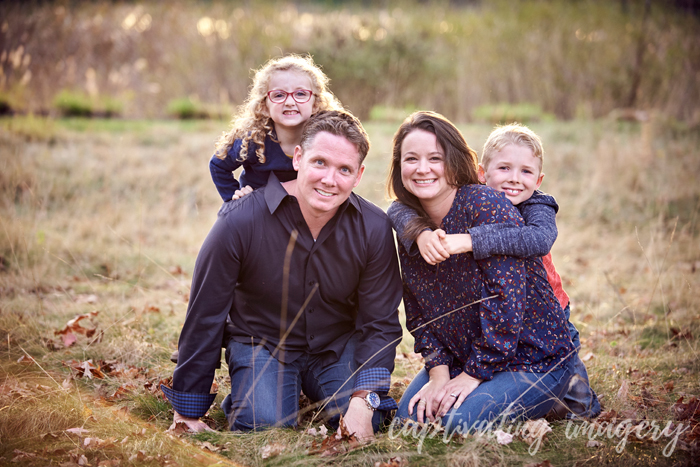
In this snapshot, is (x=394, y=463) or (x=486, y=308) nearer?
(x=394, y=463)

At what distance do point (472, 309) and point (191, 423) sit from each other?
1721 mm

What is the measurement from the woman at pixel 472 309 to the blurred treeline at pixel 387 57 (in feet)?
28.3

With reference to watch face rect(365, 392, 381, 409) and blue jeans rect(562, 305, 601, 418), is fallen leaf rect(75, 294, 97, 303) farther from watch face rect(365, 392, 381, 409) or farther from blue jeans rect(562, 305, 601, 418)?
blue jeans rect(562, 305, 601, 418)

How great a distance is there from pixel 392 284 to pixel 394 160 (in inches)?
29.7

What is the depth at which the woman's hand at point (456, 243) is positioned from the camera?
8.92ft

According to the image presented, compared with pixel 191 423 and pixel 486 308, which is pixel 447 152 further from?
pixel 191 423

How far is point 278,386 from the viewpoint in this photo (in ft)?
10.2

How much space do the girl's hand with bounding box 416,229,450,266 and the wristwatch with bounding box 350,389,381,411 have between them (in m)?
0.86

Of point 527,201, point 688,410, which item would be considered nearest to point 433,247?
point 527,201

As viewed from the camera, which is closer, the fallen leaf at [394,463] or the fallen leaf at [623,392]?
the fallen leaf at [394,463]

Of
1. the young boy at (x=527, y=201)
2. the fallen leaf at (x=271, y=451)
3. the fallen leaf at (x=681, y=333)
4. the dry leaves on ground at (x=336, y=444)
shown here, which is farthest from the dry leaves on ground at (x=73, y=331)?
the fallen leaf at (x=681, y=333)

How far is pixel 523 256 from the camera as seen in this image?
281cm

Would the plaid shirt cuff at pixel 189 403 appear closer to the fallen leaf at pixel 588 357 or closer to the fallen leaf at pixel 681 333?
the fallen leaf at pixel 588 357

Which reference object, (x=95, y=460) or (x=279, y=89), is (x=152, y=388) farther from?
(x=279, y=89)
